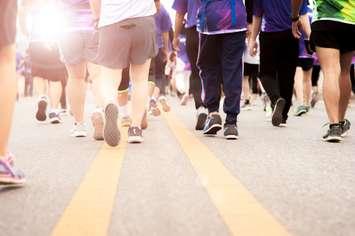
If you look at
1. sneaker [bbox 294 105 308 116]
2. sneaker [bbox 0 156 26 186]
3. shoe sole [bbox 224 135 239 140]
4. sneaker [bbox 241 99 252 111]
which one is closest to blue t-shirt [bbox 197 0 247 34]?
shoe sole [bbox 224 135 239 140]

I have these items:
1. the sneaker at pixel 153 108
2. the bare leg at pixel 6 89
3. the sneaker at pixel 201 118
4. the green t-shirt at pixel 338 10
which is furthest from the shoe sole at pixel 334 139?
Answer: the sneaker at pixel 153 108

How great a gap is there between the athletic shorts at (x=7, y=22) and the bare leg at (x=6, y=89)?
61mm

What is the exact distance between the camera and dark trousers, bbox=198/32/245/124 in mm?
6016

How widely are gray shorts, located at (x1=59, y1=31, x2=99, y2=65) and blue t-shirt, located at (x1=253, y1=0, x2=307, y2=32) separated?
208 cm

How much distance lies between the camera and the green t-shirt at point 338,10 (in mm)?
5629

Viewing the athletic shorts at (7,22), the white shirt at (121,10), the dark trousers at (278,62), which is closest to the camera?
the athletic shorts at (7,22)

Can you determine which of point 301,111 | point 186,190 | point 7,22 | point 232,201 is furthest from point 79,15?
point 301,111

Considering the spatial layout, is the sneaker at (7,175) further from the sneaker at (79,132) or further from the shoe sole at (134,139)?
the sneaker at (79,132)

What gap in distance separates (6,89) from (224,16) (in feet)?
9.26

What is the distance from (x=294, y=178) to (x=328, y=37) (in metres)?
2.42

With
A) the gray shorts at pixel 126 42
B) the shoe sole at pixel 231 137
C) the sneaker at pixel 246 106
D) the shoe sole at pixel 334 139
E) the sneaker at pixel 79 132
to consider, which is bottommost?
the sneaker at pixel 246 106

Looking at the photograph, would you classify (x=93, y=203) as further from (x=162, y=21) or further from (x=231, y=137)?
(x=162, y=21)

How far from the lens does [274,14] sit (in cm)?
747

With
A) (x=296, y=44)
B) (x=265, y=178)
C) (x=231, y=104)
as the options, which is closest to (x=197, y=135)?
(x=231, y=104)
